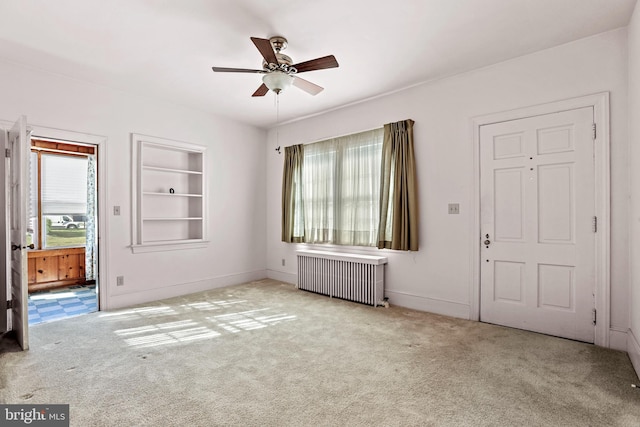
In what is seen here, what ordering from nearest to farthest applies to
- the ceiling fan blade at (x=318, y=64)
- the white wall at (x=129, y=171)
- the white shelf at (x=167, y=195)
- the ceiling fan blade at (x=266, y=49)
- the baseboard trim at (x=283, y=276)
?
1. the ceiling fan blade at (x=266, y=49)
2. the ceiling fan blade at (x=318, y=64)
3. the white wall at (x=129, y=171)
4. the white shelf at (x=167, y=195)
5. the baseboard trim at (x=283, y=276)

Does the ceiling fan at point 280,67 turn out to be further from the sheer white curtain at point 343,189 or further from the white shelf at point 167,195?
the white shelf at point 167,195

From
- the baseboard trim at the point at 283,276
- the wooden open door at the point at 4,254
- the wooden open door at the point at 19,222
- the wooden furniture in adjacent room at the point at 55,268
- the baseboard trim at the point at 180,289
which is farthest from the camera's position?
the baseboard trim at the point at 283,276

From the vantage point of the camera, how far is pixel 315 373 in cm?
249

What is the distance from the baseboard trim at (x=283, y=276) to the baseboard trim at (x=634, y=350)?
13.6 ft

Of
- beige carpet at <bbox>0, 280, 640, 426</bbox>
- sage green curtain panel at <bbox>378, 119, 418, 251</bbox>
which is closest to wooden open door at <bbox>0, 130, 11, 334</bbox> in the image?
beige carpet at <bbox>0, 280, 640, 426</bbox>

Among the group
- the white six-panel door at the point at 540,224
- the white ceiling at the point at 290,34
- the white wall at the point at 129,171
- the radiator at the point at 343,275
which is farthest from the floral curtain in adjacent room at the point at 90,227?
the white six-panel door at the point at 540,224

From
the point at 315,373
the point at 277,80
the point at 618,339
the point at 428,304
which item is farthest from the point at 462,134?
the point at 315,373

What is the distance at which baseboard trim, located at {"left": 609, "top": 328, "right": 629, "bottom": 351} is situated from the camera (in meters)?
2.86

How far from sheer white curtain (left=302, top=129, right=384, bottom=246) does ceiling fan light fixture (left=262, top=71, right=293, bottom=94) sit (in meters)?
1.74

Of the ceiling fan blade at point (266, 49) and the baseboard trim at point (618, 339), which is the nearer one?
the ceiling fan blade at point (266, 49)

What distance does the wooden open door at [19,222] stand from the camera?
115 inches

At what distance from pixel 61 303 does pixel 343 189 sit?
4372 millimetres

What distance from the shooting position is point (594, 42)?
3.01 metres

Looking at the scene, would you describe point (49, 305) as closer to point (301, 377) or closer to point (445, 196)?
point (301, 377)
